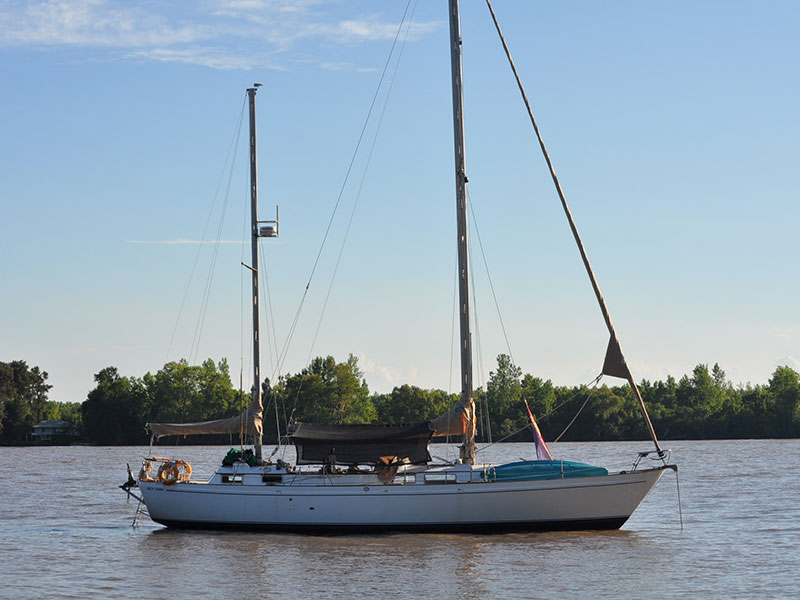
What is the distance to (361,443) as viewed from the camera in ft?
111

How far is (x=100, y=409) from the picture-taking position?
155750 millimetres

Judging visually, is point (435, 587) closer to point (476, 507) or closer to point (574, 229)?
point (476, 507)

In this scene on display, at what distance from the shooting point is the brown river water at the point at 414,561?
25703 mm

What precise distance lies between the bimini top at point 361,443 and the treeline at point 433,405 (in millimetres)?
97728

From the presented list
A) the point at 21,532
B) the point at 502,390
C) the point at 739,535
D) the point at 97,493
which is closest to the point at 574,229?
the point at 739,535

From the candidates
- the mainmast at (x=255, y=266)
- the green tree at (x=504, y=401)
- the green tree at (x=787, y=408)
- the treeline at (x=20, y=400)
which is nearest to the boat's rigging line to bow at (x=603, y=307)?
the mainmast at (x=255, y=266)

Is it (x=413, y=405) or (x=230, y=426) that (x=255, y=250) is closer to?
(x=230, y=426)

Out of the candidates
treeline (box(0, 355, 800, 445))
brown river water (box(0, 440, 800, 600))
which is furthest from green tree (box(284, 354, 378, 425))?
brown river water (box(0, 440, 800, 600))

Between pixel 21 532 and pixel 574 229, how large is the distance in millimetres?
24068

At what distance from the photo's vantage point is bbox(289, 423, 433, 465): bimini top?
33500 millimetres

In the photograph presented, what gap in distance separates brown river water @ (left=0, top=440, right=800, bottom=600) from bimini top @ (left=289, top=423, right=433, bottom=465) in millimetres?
2584

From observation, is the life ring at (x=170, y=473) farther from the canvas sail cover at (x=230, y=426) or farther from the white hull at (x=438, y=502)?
the white hull at (x=438, y=502)

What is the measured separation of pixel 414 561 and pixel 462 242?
10.9 meters

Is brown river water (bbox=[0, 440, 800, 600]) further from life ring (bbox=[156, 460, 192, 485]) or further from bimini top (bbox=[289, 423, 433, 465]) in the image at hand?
bimini top (bbox=[289, 423, 433, 465])
